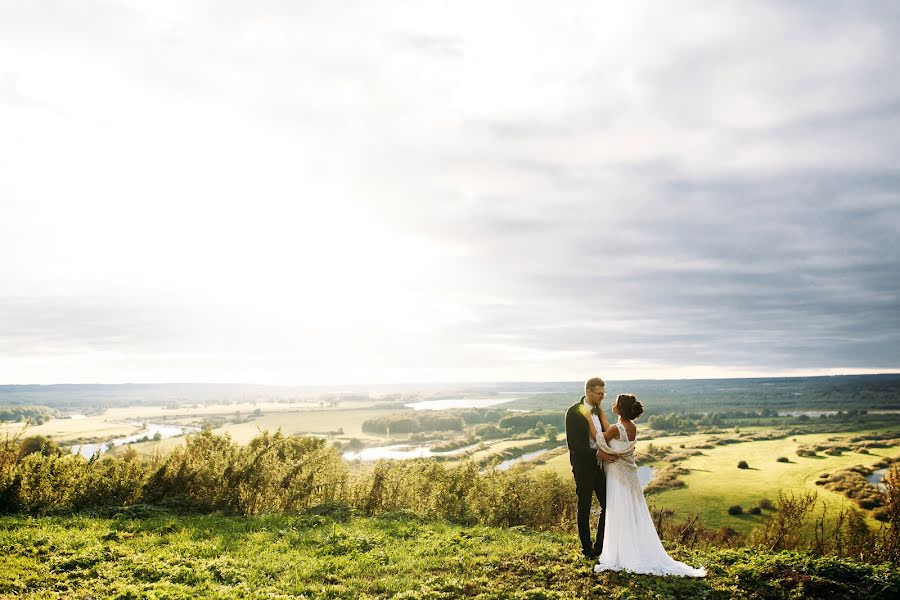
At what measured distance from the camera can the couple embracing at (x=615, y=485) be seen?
11.8 metres

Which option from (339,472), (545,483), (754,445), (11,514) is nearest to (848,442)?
(754,445)

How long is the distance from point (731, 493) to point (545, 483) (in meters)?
81.8

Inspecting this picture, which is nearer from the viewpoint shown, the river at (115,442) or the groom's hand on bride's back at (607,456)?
the groom's hand on bride's back at (607,456)

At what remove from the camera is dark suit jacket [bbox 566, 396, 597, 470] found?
1242cm

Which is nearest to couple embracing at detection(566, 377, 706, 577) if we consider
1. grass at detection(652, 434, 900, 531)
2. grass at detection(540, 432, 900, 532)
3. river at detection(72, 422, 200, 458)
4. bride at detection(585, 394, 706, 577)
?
bride at detection(585, 394, 706, 577)

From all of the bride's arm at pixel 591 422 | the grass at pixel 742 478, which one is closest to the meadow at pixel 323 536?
the bride's arm at pixel 591 422

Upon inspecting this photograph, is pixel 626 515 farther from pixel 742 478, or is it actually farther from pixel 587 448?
pixel 742 478

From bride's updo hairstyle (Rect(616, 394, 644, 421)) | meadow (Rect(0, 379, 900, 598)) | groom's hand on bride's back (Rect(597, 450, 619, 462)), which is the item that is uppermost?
bride's updo hairstyle (Rect(616, 394, 644, 421))

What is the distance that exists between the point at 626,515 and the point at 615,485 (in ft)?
2.32

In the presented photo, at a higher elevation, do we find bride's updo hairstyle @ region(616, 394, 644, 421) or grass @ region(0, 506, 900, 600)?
bride's updo hairstyle @ region(616, 394, 644, 421)

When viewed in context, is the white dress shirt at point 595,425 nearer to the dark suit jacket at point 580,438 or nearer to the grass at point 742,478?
the dark suit jacket at point 580,438

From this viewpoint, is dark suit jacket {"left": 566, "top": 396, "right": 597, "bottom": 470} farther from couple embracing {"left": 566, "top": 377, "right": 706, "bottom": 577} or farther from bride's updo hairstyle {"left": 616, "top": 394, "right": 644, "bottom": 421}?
bride's updo hairstyle {"left": 616, "top": 394, "right": 644, "bottom": 421}

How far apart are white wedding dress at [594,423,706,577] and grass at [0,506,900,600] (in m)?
0.38

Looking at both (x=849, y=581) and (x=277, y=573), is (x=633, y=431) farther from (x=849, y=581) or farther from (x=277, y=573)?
(x=277, y=573)
